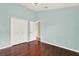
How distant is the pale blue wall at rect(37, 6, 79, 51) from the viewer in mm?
1353

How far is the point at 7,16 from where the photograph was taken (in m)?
1.29

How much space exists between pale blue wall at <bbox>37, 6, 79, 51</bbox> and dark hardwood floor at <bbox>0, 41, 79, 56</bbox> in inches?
4.1

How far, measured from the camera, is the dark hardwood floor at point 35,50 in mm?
1199

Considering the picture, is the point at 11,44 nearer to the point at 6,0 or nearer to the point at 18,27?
the point at 18,27

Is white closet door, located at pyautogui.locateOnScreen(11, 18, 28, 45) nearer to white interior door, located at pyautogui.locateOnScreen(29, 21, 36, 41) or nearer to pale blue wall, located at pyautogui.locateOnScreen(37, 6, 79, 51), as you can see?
white interior door, located at pyautogui.locateOnScreen(29, 21, 36, 41)

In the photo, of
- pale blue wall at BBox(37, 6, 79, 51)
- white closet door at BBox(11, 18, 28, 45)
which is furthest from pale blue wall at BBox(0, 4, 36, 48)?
pale blue wall at BBox(37, 6, 79, 51)

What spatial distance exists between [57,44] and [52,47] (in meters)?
0.10

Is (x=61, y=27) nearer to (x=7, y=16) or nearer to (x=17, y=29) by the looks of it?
(x=17, y=29)

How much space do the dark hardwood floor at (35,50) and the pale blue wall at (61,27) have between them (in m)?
0.10

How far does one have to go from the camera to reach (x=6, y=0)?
978mm

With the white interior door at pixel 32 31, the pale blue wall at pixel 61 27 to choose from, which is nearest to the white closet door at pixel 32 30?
the white interior door at pixel 32 31

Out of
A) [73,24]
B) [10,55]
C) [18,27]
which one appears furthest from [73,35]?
[10,55]

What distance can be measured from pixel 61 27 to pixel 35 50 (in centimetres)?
55

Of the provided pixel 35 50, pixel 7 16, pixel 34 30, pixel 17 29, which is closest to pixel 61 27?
pixel 34 30
